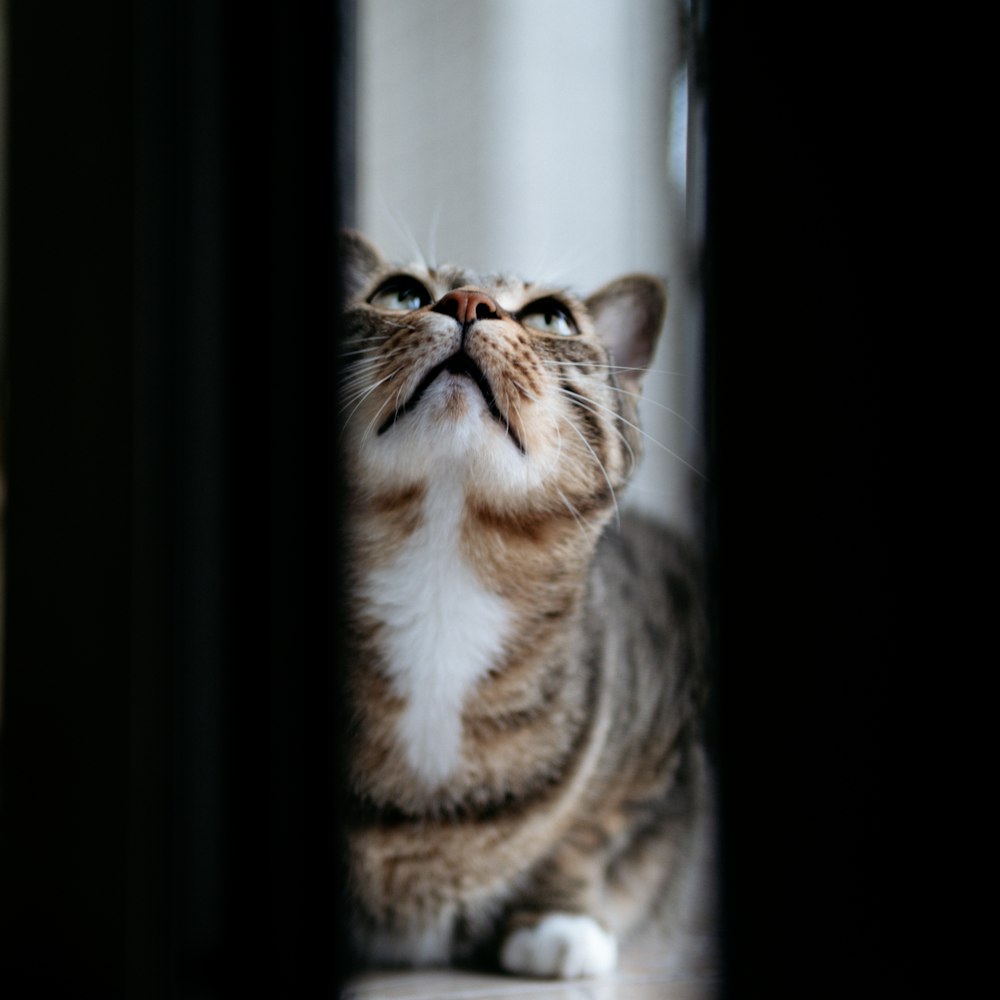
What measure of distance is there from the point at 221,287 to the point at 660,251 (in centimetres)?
33

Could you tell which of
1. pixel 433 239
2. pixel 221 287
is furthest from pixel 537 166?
pixel 221 287

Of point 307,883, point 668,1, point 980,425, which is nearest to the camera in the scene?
point 980,425

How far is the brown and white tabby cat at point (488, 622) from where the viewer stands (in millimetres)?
681

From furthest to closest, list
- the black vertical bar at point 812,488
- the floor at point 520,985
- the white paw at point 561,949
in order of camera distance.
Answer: the white paw at point 561,949 → the floor at point 520,985 → the black vertical bar at point 812,488

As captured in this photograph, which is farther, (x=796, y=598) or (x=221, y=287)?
(x=221, y=287)

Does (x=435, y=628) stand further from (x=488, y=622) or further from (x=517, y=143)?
(x=517, y=143)

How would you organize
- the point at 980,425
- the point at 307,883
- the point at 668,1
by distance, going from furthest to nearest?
1. the point at 307,883
2. the point at 668,1
3. the point at 980,425

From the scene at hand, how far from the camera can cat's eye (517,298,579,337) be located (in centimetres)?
69

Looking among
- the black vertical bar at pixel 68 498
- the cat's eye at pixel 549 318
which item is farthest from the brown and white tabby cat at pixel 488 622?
the black vertical bar at pixel 68 498

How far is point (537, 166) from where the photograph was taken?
655 millimetres

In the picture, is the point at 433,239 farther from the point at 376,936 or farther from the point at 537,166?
the point at 376,936

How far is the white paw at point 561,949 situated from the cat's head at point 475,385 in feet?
1.01

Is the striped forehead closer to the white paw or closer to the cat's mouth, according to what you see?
the cat's mouth

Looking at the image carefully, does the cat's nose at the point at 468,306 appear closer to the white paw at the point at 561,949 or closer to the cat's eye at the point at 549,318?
the cat's eye at the point at 549,318
